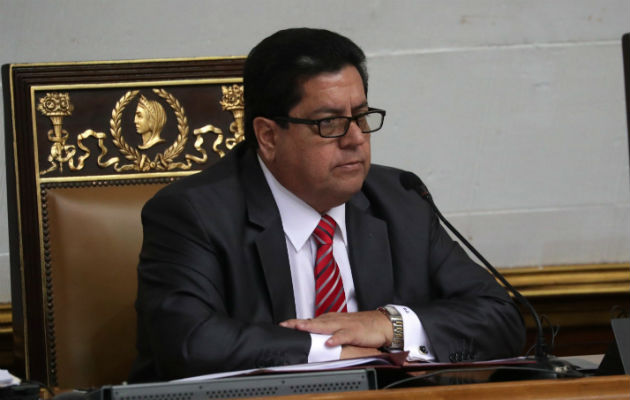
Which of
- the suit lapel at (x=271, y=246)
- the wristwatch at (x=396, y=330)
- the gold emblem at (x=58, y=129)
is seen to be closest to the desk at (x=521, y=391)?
the wristwatch at (x=396, y=330)

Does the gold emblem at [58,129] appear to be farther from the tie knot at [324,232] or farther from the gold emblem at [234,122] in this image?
the tie knot at [324,232]

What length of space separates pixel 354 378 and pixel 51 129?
4.11ft

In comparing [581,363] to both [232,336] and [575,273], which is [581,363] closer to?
[232,336]

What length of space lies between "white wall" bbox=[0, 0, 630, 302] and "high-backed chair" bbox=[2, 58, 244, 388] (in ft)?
2.10

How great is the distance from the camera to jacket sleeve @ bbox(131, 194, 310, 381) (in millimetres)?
1746

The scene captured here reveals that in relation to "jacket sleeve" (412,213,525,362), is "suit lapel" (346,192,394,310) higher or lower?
higher

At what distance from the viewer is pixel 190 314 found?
1.83 meters

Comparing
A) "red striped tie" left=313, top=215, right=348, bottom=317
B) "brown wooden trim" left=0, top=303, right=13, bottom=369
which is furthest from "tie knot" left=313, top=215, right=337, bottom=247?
"brown wooden trim" left=0, top=303, right=13, bottom=369

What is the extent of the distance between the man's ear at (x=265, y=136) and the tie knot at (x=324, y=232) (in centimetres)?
20

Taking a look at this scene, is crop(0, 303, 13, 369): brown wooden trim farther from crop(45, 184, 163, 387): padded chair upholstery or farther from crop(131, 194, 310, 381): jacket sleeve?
crop(131, 194, 310, 381): jacket sleeve

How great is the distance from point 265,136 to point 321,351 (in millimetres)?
611

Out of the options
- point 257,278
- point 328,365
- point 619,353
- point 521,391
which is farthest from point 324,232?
point 521,391

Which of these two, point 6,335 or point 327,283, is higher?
point 327,283

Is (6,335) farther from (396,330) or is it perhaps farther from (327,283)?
(396,330)
